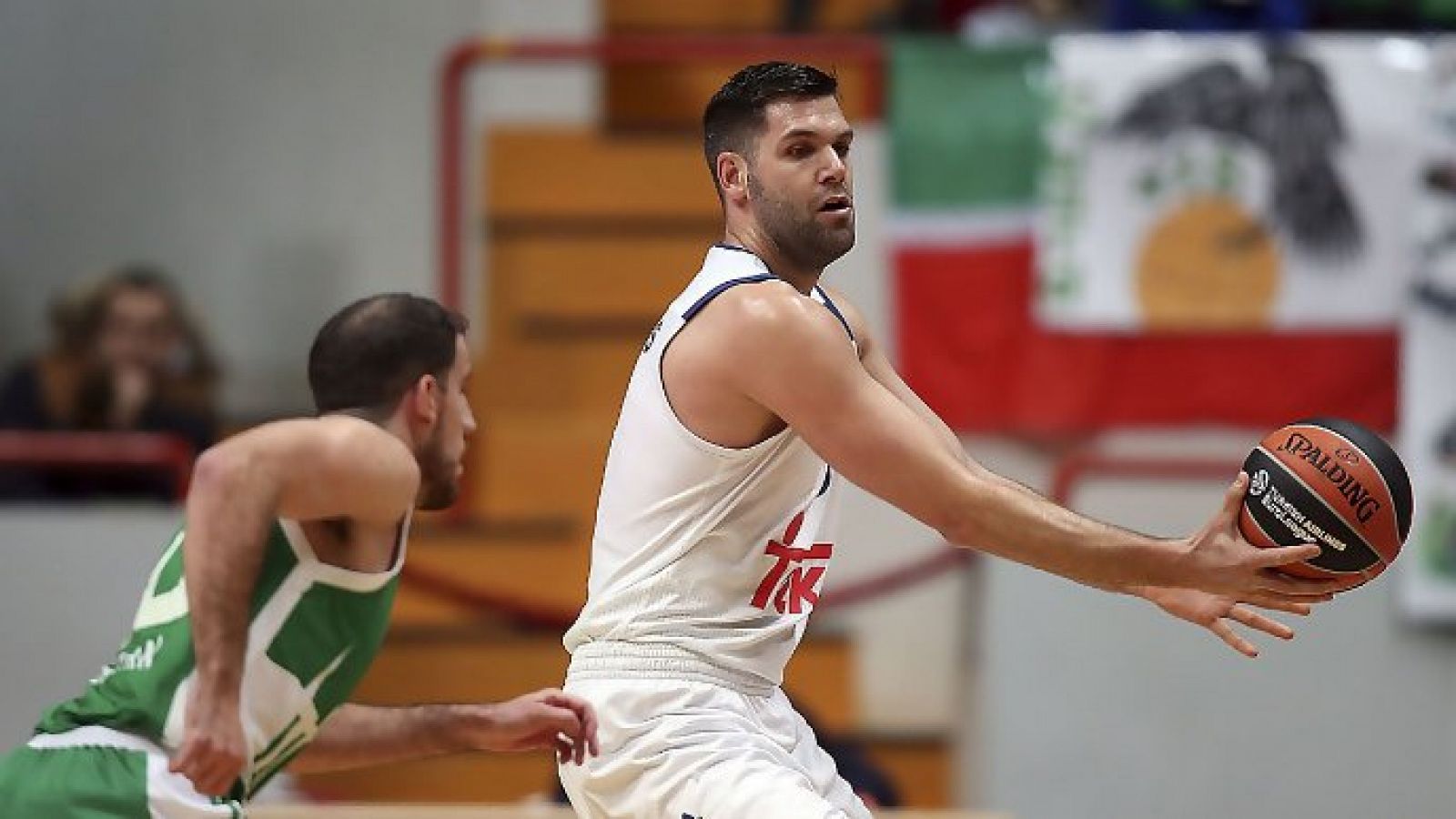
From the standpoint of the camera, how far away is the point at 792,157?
4.23 meters

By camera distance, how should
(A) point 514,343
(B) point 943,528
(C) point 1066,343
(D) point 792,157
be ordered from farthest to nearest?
(A) point 514,343 < (C) point 1066,343 < (D) point 792,157 < (B) point 943,528

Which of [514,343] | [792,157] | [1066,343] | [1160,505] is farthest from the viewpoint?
[514,343]

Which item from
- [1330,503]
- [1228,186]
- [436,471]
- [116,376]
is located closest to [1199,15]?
[1228,186]

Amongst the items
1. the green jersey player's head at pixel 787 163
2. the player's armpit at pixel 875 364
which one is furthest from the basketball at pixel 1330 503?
the green jersey player's head at pixel 787 163

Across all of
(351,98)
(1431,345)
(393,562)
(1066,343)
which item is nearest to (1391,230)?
(1431,345)

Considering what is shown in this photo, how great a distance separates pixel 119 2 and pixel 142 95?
40 centimetres

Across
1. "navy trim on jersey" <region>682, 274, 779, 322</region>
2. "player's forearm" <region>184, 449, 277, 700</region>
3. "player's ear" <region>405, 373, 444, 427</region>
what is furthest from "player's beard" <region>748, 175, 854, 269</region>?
"player's forearm" <region>184, 449, 277, 700</region>

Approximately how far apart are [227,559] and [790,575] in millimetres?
1069

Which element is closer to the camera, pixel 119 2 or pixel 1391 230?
pixel 1391 230

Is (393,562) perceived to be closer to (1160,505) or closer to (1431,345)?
(1160,505)

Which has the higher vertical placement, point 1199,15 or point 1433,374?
point 1199,15

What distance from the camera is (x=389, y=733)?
4203 millimetres

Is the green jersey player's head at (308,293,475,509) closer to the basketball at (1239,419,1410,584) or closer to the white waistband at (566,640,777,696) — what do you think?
the white waistband at (566,640,777,696)

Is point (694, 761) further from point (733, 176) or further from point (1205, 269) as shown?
point (1205, 269)
